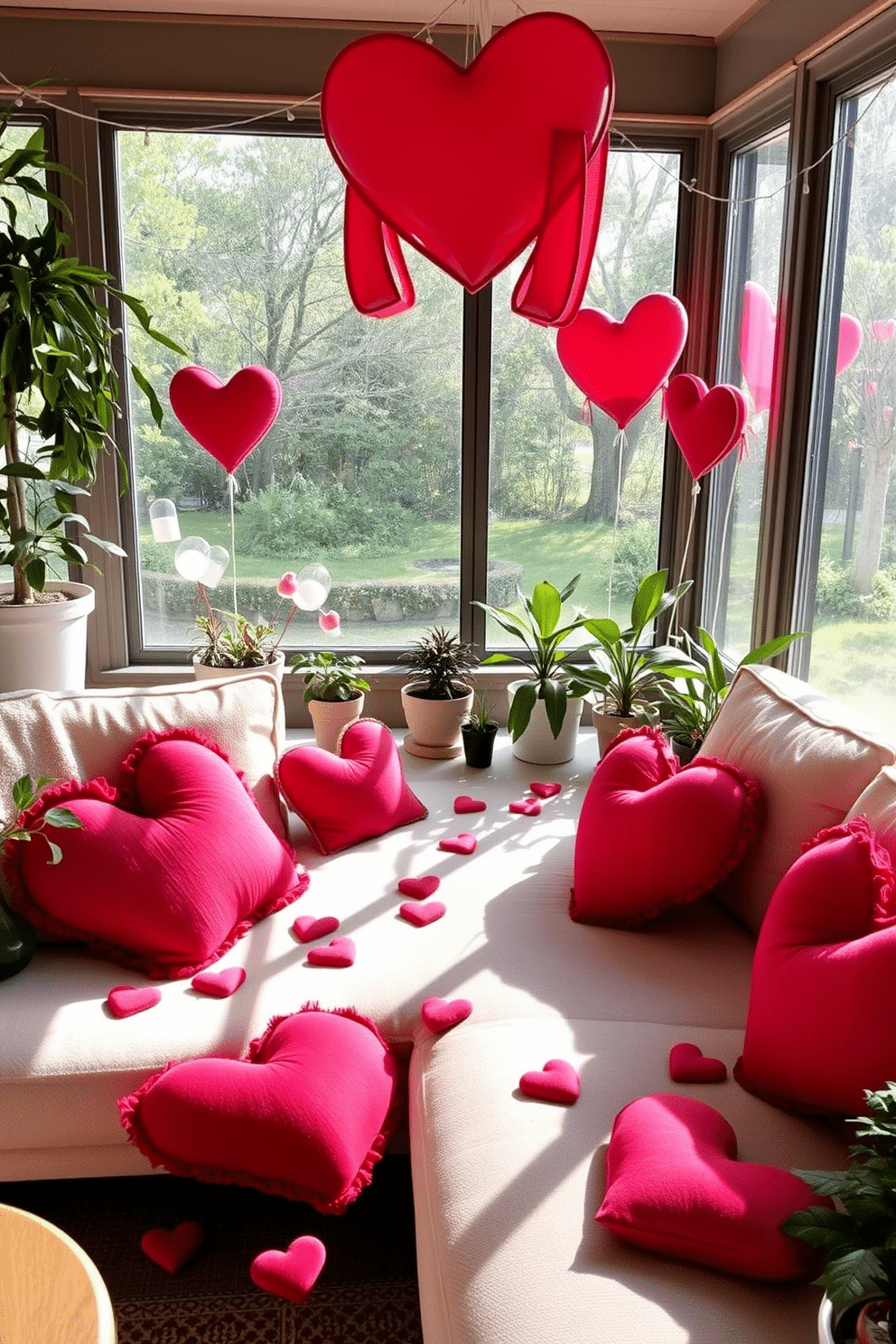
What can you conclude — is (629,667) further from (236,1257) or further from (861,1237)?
(861,1237)

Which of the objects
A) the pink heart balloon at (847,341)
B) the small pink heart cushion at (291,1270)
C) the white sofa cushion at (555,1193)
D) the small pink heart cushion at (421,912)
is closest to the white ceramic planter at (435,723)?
the small pink heart cushion at (421,912)

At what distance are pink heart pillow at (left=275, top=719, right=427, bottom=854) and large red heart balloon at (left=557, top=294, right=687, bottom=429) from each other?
104 centimetres

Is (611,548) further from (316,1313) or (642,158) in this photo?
(316,1313)

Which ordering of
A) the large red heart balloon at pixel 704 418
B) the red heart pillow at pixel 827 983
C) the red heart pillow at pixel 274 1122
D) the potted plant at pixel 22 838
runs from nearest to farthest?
the red heart pillow at pixel 827 983, the red heart pillow at pixel 274 1122, the potted plant at pixel 22 838, the large red heart balloon at pixel 704 418

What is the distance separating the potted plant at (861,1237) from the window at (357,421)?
2591 mm

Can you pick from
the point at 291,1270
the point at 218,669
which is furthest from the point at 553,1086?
the point at 218,669

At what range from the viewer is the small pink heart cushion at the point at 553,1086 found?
152 cm

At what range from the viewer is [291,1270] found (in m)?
1.47

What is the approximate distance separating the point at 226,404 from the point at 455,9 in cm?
131

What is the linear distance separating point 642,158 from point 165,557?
1.92 metres

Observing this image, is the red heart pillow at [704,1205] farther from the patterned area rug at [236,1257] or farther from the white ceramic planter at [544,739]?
the white ceramic planter at [544,739]

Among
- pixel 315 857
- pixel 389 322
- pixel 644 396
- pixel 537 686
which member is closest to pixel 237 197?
pixel 389 322

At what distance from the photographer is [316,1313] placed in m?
1.60

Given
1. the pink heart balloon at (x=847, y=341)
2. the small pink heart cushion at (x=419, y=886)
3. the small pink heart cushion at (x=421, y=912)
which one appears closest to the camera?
→ the small pink heart cushion at (x=421, y=912)
